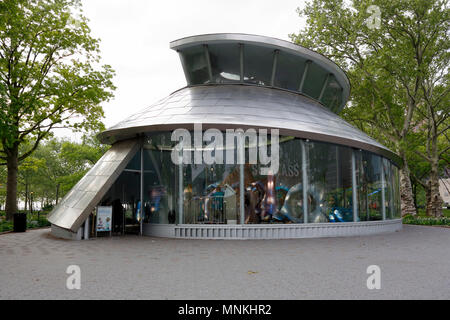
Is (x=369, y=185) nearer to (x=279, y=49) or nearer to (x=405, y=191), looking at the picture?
(x=279, y=49)

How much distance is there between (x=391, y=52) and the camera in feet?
74.7

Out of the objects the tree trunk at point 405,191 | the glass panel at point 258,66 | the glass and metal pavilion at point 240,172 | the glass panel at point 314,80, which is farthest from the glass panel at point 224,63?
the tree trunk at point 405,191

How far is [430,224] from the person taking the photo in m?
21.0

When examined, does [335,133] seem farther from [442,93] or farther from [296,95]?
[442,93]

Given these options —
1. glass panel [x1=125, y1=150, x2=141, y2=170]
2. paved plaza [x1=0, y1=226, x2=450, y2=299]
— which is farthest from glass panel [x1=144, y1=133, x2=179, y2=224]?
paved plaza [x1=0, y1=226, x2=450, y2=299]

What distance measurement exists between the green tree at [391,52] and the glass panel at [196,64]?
12911 mm

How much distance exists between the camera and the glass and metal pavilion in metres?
12.2

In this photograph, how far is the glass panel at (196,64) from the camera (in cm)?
1697

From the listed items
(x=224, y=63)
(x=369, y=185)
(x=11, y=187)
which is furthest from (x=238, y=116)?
(x=11, y=187)

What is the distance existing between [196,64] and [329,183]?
9.24 meters

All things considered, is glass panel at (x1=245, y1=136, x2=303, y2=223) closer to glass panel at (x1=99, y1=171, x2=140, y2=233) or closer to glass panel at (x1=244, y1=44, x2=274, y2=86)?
glass panel at (x1=99, y1=171, x2=140, y2=233)

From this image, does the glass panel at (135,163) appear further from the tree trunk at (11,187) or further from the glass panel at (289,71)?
the tree trunk at (11,187)

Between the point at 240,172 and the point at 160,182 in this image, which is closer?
the point at 240,172
